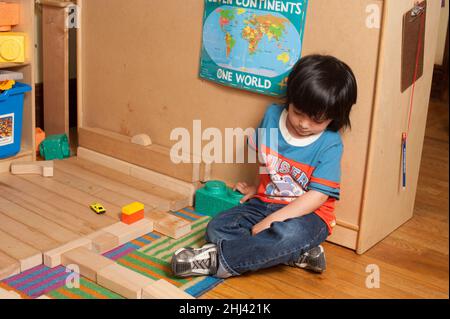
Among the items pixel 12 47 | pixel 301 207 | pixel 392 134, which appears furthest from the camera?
pixel 12 47

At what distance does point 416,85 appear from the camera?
1.60 metres

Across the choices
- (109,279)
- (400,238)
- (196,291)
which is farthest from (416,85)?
(109,279)

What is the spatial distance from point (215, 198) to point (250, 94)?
1.05ft

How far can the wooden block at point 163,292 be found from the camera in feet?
4.00

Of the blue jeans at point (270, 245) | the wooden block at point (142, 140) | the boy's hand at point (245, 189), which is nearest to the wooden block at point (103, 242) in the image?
the blue jeans at point (270, 245)

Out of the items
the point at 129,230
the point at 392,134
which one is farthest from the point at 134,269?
the point at 392,134

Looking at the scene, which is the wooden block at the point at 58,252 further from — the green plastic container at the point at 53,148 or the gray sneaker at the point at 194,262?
the green plastic container at the point at 53,148

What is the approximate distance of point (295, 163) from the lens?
1.48 meters

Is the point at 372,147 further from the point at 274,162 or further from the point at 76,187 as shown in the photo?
the point at 76,187

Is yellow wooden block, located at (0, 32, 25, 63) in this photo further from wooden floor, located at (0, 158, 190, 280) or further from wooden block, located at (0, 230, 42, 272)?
wooden block, located at (0, 230, 42, 272)

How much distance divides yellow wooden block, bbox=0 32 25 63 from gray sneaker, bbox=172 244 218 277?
95 cm

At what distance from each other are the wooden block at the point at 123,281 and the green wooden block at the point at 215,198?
0.44 m

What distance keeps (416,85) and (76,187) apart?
41.7 inches

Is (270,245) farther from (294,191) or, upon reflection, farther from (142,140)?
(142,140)
